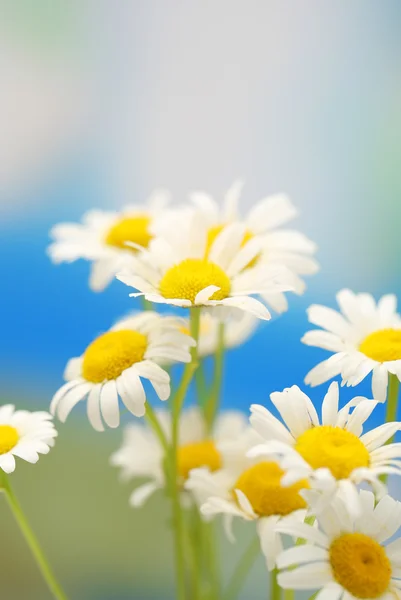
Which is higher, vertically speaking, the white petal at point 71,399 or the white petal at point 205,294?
the white petal at point 205,294

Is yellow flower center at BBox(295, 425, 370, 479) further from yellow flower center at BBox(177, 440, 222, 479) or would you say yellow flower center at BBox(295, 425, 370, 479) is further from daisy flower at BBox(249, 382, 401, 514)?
yellow flower center at BBox(177, 440, 222, 479)

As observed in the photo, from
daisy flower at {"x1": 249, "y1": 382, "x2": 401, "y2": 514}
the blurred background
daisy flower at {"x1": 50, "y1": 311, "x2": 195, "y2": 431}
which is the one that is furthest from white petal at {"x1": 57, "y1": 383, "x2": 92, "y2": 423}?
the blurred background

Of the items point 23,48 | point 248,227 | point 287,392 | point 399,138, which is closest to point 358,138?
point 399,138

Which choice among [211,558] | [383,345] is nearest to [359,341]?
[383,345]

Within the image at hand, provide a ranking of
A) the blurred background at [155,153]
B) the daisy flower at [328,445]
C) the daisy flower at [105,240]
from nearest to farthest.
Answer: the daisy flower at [328,445] < the daisy flower at [105,240] < the blurred background at [155,153]

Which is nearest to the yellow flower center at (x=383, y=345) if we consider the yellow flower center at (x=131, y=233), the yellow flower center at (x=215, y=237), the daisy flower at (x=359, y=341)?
the daisy flower at (x=359, y=341)

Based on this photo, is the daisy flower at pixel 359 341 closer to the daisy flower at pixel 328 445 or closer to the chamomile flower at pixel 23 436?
the daisy flower at pixel 328 445

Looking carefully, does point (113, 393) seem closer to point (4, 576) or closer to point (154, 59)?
point (4, 576)
